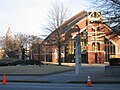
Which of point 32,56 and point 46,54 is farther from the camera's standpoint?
point 32,56

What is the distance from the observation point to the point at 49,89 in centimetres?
1891

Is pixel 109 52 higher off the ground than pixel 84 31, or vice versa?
pixel 84 31

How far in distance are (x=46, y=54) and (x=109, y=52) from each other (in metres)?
19.9

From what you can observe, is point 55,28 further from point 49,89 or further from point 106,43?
point 49,89

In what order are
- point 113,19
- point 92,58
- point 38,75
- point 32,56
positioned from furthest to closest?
point 32,56
point 92,58
point 38,75
point 113,19

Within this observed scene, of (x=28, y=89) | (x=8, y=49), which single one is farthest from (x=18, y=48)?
(x=28, y=89)

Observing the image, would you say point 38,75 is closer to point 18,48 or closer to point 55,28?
point 55,28

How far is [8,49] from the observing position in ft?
390

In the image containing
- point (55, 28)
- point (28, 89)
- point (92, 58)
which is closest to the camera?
point (28, 89)

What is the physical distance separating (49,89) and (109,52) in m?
78.7

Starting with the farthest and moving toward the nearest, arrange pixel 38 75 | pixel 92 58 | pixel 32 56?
pixel 32 56 < pixel 92 58 < pixel 38 75

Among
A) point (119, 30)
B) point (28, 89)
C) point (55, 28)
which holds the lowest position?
point (28, 89)

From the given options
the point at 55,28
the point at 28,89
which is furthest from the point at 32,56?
the point at 28,89

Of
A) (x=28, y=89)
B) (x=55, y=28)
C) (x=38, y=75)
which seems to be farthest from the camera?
(x=55, y=28)
